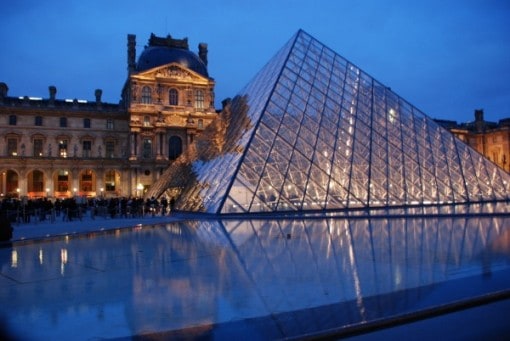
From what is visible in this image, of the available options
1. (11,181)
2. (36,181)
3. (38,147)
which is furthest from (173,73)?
(11,181)

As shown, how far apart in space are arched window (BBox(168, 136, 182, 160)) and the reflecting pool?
3941 centimetres

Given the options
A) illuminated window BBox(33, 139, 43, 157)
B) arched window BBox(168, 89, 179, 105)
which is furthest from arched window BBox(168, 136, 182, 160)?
illuminated window BBox(33, 139, 43, 157)

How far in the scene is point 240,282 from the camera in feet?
18.6

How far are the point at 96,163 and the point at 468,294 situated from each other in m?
47.5

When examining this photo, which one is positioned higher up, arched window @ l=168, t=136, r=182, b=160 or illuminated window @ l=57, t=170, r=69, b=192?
arched window @ l=168, t=136, r=182, b=160

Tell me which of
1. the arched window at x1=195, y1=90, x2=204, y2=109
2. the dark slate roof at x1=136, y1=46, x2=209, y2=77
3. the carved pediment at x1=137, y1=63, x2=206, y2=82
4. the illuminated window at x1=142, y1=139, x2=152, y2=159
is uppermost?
the dark slate roof at x1=136, y1=46, x2=209, y2=77

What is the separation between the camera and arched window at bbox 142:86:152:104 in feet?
157

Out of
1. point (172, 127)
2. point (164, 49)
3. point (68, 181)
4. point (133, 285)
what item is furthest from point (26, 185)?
point (133, 285)

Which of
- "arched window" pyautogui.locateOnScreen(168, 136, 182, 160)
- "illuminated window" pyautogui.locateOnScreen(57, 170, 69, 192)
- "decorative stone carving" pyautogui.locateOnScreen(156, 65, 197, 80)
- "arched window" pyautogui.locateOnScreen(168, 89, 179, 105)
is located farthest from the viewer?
"arched window" pyautogui.locateOnScreen(168, 136, 182, 160)

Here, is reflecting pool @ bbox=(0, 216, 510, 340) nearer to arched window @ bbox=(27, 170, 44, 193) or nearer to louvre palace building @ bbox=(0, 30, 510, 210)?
louvre palace building @ bbox=(0, 30, 510, 210)

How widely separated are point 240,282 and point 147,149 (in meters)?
44.6

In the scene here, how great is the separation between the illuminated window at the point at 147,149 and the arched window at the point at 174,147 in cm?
199

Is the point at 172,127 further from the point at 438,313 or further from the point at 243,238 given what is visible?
the point at 438,313

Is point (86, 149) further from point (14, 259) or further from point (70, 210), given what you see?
point (14, 259)
